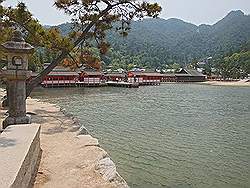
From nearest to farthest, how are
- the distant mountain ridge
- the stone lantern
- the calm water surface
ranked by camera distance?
the calm water surface, the stone lantern, the distant mountain ridge

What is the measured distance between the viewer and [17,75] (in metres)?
7.69

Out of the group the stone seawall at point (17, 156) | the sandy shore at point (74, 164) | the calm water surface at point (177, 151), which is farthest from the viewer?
the calm water surface at point (177, 151)

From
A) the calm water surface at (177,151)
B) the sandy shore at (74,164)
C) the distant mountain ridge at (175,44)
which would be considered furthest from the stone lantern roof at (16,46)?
the distant mountain ridge at (175,44)

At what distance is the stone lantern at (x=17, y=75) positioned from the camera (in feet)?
25.3

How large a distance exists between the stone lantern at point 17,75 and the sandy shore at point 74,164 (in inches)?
34.0

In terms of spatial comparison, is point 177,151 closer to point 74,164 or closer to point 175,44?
point 74,164

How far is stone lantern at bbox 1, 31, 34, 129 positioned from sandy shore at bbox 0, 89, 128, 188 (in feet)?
2.83

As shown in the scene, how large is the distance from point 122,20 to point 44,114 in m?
5.40

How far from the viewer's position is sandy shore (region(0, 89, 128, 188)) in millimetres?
4961

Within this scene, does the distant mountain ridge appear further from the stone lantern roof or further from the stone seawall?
the stone seawall

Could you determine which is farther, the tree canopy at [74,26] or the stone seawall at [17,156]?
the tree canopy at [74,26]

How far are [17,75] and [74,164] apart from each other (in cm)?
311

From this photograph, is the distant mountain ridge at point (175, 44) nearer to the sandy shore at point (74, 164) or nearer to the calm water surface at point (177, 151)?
the calm water surface at point (177, 151)

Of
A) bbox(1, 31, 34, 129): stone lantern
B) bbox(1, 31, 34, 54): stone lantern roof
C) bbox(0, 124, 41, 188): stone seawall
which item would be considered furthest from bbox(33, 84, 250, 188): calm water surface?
bbox(1, 31, 34, 54): stone lantern roof
